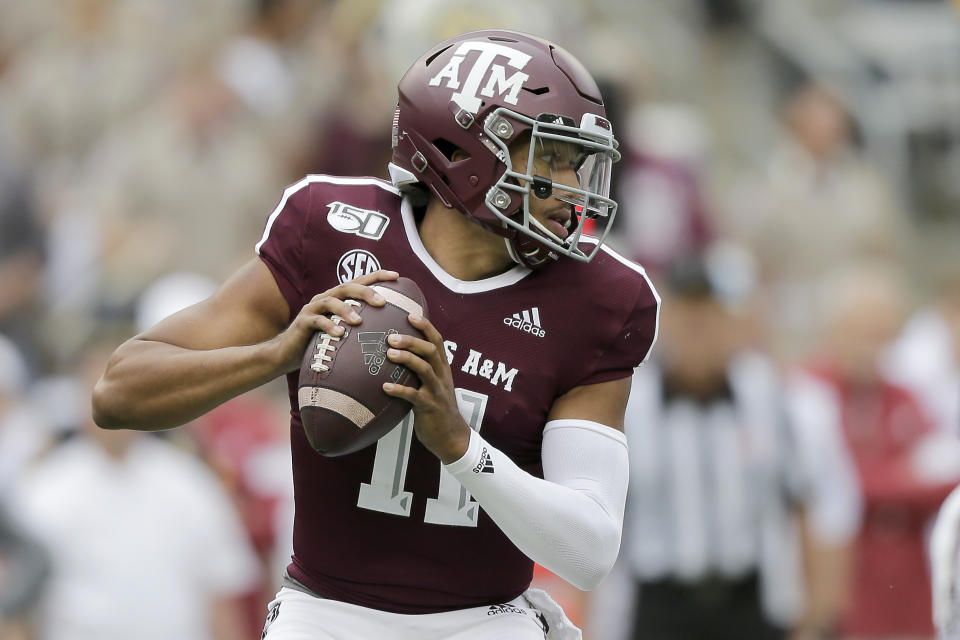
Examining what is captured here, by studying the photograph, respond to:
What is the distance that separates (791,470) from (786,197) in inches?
149

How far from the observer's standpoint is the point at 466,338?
3.70 m

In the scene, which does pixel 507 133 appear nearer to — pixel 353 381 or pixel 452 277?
pixel 452 277

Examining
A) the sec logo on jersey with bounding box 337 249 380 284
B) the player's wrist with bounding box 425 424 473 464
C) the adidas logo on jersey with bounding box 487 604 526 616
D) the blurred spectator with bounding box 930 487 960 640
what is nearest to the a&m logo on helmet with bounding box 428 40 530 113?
the sec logo on jersey with bounding box 337 249 380 284

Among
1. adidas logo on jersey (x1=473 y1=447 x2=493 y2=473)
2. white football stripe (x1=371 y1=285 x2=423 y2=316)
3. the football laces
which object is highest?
white football stripe (x1=371 y1=285 x2=423 y2=316)

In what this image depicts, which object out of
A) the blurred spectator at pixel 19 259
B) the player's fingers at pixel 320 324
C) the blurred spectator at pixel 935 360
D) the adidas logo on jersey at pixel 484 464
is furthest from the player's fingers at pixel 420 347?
the blurred spectator at pixel 19 259

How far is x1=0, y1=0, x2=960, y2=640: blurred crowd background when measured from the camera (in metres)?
6.74

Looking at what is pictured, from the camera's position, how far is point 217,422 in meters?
7.50

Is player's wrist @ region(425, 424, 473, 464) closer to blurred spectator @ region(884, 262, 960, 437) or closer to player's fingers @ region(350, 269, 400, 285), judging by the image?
player's fingers @ region(350, 269, 400, 285)

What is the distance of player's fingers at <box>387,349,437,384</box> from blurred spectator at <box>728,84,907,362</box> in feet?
22.4

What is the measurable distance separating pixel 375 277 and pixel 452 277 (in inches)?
14.9

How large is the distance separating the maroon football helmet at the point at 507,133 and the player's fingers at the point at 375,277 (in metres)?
0.33

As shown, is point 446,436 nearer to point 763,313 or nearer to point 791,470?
point 791,470

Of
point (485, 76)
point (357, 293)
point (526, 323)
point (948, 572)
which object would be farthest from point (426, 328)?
point (948, 572)

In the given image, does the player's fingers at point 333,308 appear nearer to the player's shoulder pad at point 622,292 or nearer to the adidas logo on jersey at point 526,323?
the adidas logo on jersey at point 526,323
